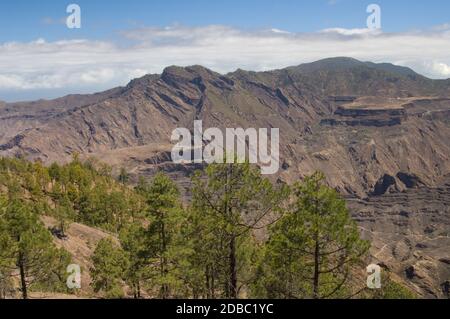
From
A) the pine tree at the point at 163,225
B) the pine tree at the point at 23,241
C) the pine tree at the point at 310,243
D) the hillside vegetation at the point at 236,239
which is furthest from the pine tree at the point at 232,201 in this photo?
the pine tree at the point at 23,241

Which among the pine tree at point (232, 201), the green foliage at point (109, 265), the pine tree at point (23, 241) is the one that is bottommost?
the green foliage at point (109, 265)

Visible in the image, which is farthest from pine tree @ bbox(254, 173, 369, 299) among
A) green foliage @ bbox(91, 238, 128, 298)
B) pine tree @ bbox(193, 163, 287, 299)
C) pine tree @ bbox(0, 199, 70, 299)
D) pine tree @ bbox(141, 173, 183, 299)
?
green foliage @ bbox(91, 238, 128, 298)

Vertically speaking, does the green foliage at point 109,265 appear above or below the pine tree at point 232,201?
below

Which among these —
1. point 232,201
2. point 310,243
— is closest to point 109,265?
point 232,201

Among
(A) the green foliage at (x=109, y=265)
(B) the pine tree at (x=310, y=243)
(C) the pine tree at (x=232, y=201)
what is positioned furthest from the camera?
(A) the green foliage at (x=109, y=265)

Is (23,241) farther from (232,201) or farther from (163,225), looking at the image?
(232,201)

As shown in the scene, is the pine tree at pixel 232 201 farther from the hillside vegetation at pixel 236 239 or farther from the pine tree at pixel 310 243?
the pine tree at pixel 310 243

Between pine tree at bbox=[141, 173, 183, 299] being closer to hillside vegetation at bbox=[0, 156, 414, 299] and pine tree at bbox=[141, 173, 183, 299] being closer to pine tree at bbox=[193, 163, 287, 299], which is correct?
hillside vegetation at bbox=[0, 156, 414, 299]

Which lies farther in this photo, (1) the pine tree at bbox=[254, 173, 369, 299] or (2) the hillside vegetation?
(2) the hillside vegetation
